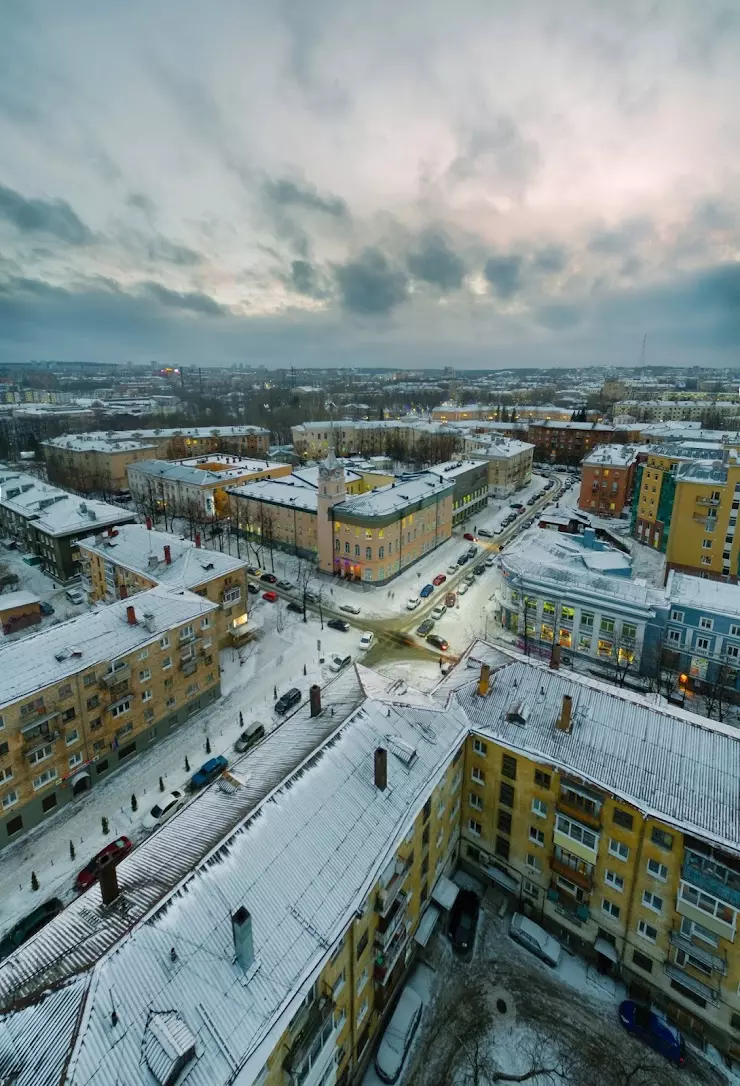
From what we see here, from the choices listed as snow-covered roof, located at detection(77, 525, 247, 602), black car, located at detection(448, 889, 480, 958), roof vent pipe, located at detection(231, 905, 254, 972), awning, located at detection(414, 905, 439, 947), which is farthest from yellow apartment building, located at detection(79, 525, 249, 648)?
roof vent pipe, located at detection(231, 905, 254, 972)

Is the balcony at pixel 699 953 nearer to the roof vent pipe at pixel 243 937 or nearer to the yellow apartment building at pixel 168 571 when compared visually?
the roof vent pipe at pixel 243 937

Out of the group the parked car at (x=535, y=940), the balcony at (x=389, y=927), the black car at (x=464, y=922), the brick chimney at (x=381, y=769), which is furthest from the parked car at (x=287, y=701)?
the parked car at (x=535, y=940)

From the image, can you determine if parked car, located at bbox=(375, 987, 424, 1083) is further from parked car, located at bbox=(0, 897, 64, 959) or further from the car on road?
parked car, located at bbox=(0, 897, 64, 959)

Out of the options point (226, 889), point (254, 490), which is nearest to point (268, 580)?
point (254, 490)

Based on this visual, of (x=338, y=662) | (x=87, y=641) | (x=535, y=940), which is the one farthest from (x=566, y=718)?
(x=87, y=641)

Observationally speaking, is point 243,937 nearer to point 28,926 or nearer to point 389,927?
point 389,927

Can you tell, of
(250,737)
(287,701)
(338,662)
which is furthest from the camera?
(338,662)
